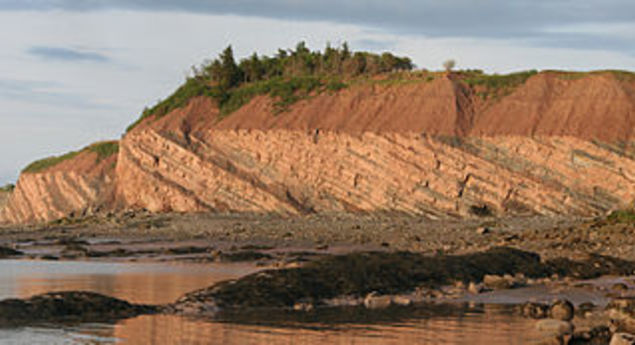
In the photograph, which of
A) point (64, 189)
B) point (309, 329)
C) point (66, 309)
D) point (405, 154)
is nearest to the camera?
point (309, 329)


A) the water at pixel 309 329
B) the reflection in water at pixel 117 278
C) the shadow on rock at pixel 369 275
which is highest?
the shadow on rock at pixel 369 275

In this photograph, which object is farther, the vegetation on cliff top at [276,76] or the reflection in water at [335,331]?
the vegetation on cliff top at [276,76]

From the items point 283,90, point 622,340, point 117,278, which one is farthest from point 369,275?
point 283,90

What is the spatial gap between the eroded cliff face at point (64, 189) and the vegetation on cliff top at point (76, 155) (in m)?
0.50

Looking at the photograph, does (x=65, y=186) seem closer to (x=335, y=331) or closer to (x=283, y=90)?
(x=283, y=90)

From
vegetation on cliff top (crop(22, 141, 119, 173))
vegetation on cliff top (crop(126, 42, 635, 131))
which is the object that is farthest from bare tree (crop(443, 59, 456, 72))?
vegetation on cliff top (crop(22, 141, 119, 173))

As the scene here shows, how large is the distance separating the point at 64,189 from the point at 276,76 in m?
19.0

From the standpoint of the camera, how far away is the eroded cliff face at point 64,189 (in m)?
64.1

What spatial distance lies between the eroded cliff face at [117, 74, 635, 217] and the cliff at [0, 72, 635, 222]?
0.20 ft

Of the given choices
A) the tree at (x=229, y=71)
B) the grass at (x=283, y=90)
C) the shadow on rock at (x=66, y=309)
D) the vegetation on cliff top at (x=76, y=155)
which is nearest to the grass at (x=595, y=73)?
→ the grass at (x=283, y=90)

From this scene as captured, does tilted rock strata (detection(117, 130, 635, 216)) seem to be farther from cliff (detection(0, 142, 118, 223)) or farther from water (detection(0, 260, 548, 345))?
water (detection(0, 260, 548, 345))

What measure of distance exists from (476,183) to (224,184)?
1479cm

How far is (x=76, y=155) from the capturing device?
7019 centimetres

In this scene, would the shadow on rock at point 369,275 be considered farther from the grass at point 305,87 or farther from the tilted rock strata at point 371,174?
the grass at point 305,87
